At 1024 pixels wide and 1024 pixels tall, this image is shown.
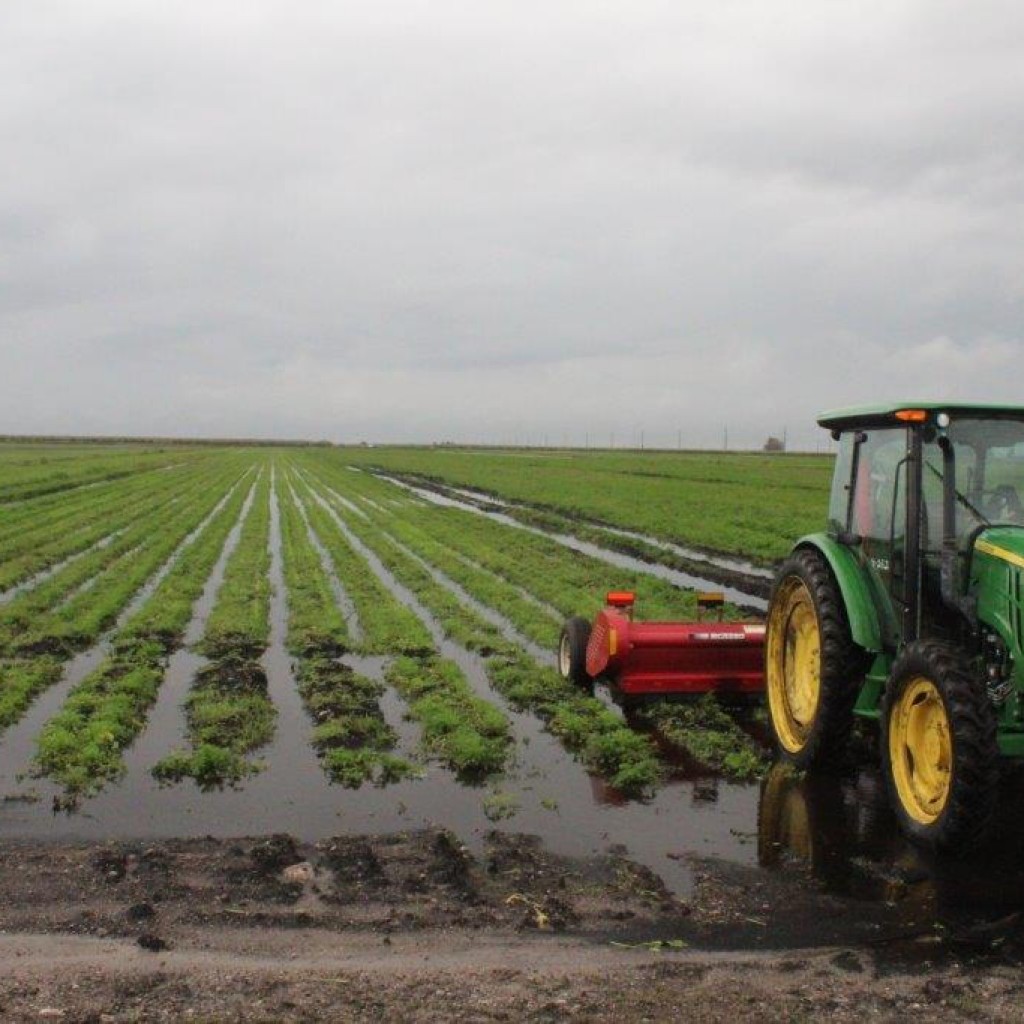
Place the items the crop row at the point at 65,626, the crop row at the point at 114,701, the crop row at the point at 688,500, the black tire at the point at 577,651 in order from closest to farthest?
the crop row at the point at 114,701
the black tire at the point at 577,651
the crop row at the point at 65,626
the crop row at the point at 688,500

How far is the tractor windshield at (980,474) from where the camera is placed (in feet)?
19.9

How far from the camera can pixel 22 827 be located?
6199 millimetres

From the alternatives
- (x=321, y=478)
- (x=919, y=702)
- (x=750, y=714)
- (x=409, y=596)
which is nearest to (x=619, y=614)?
(x=750, y=714)

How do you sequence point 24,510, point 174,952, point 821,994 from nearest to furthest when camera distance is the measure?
point 821,994
point 174,952
point 24,510

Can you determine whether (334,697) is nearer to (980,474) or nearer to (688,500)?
(980,474)

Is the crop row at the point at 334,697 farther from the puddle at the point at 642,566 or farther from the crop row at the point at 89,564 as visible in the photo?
the puddle at the point at 642,566

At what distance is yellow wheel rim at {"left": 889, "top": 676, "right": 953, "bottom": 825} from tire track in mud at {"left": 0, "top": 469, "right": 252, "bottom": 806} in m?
5.19

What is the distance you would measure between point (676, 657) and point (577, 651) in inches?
43.4

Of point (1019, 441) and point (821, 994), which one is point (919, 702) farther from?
point (821, 994)

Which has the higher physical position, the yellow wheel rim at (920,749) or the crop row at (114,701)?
the yellow wheel rim at (920,749)

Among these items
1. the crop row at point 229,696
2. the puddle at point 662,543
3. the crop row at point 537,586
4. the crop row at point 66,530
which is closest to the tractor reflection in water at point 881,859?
the crop row at point 537,586

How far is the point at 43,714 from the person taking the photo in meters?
8.77

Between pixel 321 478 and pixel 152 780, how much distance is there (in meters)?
46.7

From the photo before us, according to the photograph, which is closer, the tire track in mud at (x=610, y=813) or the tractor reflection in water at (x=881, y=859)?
the tractor reflection in water at (x=881, y=859)
